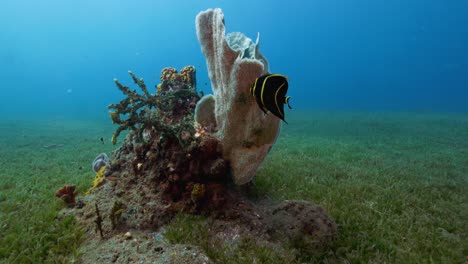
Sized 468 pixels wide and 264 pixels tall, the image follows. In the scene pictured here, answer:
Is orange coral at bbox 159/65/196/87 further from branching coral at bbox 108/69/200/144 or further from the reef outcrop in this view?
the reef outcrop

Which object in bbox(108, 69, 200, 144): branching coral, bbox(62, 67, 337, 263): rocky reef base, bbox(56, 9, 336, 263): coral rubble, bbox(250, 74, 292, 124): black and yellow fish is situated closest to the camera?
bbox(250, 74, 292, 124): black and yellow fish

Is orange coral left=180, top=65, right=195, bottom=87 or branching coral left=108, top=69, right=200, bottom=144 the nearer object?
branching coral left=108, top=69, right=200, bottom=144

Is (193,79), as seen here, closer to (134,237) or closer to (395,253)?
(134,237)

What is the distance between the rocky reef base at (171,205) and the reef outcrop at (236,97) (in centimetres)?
30

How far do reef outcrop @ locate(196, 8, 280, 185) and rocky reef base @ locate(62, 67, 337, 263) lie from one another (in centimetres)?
30

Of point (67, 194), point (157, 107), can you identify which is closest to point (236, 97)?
point (157, 107)

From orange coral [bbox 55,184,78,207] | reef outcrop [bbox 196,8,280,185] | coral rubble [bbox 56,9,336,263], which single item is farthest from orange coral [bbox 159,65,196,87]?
orange coral [bbox 55,184,78,207]

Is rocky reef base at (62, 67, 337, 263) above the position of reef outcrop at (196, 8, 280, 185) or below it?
below

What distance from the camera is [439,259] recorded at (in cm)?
370

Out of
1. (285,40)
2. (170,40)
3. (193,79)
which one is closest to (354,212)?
(193,79)

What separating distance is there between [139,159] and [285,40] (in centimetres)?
17747

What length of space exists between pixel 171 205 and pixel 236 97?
1763 mm

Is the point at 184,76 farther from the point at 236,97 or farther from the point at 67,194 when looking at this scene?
the point at 67,194

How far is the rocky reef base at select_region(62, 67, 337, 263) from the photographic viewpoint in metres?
3.53
